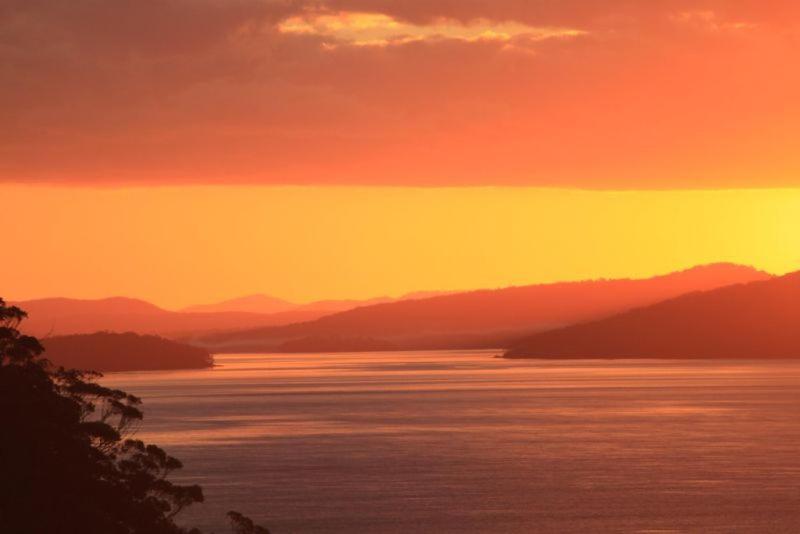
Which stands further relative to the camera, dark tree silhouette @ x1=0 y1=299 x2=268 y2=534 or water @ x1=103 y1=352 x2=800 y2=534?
water @ x1=103 y1=352 x2=800 y2=534

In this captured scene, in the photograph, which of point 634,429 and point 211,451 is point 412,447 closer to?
point 211,451

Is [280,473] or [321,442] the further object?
[321,442]

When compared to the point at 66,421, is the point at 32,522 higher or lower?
lower

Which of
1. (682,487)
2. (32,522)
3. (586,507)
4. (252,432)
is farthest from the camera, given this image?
(252,432)

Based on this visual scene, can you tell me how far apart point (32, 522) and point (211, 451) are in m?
89.7

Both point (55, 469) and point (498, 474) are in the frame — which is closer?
point (55, 469)

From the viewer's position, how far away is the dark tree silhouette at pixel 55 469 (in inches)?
2184

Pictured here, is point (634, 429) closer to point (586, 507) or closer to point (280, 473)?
point (280, 473)

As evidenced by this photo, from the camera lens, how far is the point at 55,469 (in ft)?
186

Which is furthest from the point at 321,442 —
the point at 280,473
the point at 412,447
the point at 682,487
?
the point at 682,487

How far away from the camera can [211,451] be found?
145 metres

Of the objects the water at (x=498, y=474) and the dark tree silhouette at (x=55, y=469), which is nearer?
the dark tree silhouette at (x=55, y=469)

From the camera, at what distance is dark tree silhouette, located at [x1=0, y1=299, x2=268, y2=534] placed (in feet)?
182

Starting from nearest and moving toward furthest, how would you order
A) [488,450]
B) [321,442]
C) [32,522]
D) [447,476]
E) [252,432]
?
[32,522], [447,476], [488,450], [321,442], [252,432]
